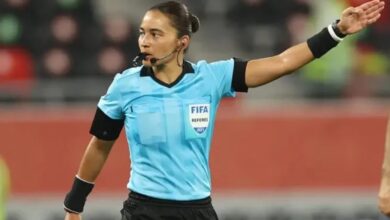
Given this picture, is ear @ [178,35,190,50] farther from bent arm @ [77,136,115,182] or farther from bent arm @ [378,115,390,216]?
bent arm @ [378,115,390,216]

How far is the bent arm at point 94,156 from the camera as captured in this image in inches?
255

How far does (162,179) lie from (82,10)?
6.79 metres

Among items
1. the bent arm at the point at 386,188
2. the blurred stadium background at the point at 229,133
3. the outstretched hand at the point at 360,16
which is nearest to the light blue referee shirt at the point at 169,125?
the outstretched hand at the point at 360,16

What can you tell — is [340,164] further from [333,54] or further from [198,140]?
[198,140]

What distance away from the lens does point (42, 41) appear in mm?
12367

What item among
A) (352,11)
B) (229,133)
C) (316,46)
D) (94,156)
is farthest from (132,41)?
(352,11)

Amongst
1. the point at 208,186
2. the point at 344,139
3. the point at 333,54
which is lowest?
the point at 208,186

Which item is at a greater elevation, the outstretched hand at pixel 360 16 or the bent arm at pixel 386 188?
the outstretched hand at pixel 360 16

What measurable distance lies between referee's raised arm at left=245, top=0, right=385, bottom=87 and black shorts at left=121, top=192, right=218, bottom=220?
627 mm

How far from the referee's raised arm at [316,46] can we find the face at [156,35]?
1.34ft

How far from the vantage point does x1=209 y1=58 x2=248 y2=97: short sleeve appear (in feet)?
20.5

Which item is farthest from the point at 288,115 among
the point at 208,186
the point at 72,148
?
the point at 208,186

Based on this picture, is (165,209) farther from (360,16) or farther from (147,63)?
(360,16)

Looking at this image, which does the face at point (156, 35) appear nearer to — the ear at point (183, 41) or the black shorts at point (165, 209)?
the ear at point (183, 41)
